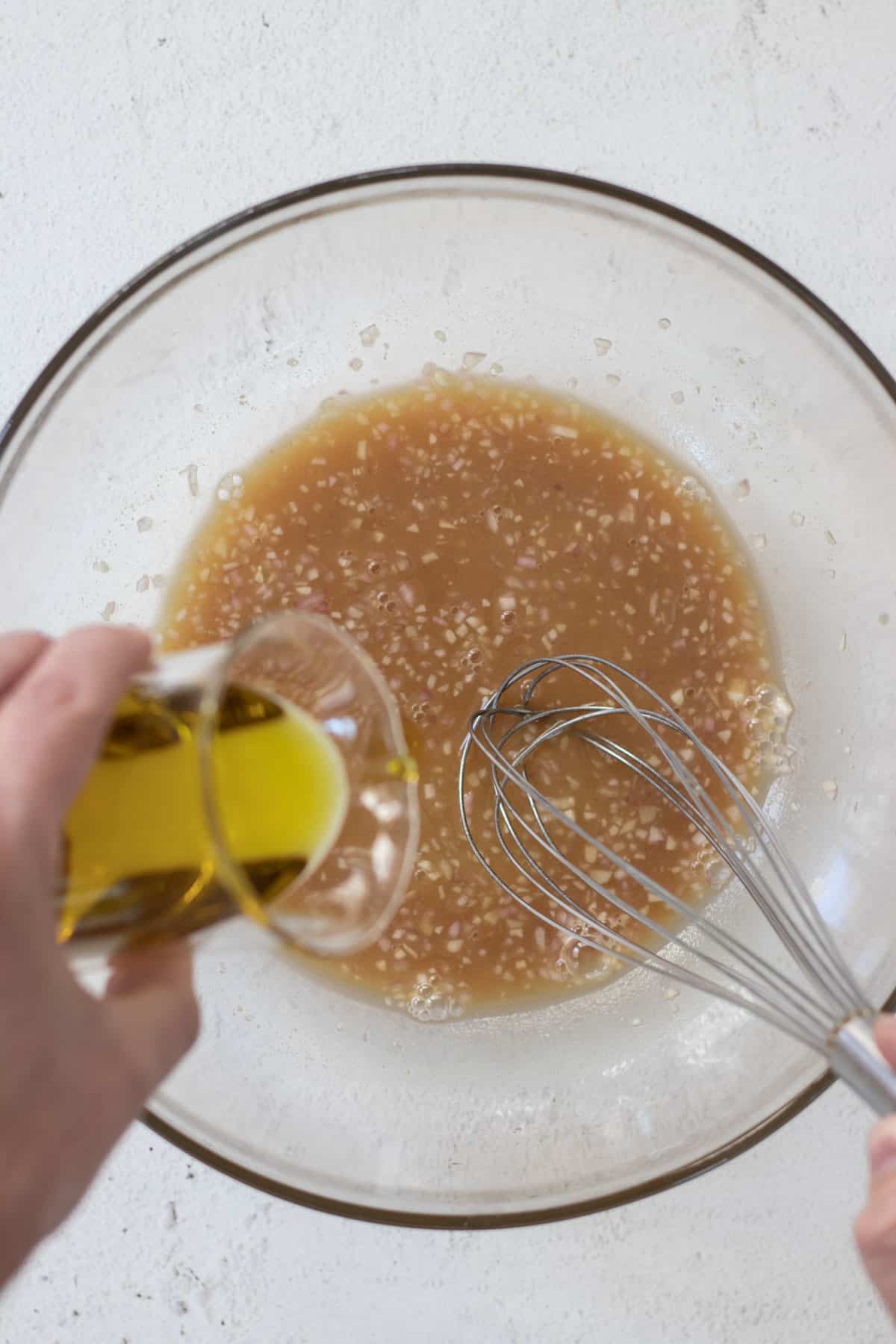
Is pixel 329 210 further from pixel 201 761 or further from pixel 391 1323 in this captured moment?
pixel 391 1323

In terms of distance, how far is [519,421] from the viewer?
3.57 ft

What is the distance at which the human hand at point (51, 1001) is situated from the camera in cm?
53

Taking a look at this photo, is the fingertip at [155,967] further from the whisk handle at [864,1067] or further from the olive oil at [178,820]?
the whisk handle at [864,1067]

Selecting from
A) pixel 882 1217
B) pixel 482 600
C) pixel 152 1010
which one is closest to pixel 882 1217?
pixel 882 1217

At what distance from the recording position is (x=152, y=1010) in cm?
64

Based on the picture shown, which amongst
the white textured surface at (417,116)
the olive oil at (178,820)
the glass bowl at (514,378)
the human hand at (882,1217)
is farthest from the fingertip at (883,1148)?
the white textured surface at (417,116)

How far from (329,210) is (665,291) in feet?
1.07

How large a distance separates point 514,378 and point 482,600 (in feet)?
0.80

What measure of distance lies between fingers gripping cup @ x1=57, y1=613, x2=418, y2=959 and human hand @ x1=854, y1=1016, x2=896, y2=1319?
0.35 m

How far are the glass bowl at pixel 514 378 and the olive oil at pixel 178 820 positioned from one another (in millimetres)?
308

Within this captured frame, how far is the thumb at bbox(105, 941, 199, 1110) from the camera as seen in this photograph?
62cm

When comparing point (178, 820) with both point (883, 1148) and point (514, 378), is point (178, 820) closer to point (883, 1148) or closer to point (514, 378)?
point (883, 1148)

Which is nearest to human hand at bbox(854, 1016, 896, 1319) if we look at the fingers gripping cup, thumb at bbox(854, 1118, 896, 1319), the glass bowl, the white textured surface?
thumb at bbox(854, 1118, 896, 1319)

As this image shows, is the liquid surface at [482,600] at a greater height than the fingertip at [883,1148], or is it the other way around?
the liquid surface at [482,600]
